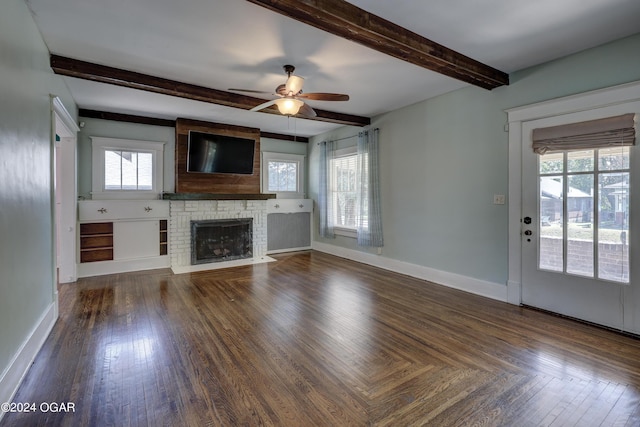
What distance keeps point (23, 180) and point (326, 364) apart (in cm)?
252

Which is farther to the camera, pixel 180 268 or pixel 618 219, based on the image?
pixel 180 268

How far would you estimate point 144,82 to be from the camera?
140 inches

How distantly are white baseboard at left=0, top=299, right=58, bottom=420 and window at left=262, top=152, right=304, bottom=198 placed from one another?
4446mm

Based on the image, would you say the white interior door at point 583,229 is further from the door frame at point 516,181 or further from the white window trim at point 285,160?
the white window trim at point 285,160

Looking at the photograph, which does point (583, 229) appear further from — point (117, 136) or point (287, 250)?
point (117, 136)

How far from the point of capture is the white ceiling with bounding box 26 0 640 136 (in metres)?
2.35

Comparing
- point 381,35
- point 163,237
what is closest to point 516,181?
point 381,35

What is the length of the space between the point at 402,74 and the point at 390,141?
1.61 meters

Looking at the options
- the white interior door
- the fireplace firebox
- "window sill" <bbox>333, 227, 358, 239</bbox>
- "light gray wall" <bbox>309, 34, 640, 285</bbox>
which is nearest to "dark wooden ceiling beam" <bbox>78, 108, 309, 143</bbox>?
the fireplace firebox

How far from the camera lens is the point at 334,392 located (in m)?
1.98

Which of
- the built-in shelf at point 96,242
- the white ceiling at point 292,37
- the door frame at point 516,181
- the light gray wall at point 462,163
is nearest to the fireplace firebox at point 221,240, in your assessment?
the built-in shelf at point 96,242

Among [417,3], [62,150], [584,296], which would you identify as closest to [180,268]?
[62,150]

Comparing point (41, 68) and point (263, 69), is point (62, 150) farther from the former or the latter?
point (263, 69)

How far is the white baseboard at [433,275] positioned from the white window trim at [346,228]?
0.29m
